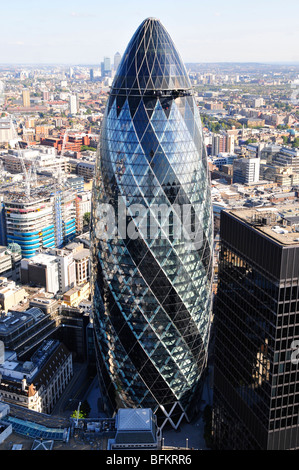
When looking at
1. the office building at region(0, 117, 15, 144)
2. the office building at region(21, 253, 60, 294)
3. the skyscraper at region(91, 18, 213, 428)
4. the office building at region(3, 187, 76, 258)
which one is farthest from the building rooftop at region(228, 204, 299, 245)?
the office building at region(0, 117, 15, 144)

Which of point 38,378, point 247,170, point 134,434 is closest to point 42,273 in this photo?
point 38,378

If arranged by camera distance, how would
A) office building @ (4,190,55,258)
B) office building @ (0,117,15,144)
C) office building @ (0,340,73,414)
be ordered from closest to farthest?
office building @ (0,340,73,414) → office building @ (4,190,55,258) → office building @ (0,117,15,144)

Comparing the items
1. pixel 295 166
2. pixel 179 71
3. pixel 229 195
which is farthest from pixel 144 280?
pixel 295 166

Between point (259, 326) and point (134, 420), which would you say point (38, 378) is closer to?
point (134, 420)

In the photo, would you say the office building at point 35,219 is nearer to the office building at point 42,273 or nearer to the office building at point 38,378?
the office building at point 42,273

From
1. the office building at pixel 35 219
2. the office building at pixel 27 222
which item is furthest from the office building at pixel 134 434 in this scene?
the office building at pixel 35 219

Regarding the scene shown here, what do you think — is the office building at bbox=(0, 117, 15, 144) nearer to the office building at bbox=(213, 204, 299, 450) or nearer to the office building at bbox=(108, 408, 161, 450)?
the office building at bbox=(213, 204, 299, 450)

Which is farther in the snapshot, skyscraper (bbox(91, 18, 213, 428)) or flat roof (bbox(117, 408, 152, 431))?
skyscraper (bbox(91, 18, 213, 428))

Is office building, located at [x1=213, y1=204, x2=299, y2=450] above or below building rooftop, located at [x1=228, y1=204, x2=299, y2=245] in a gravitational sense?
below
